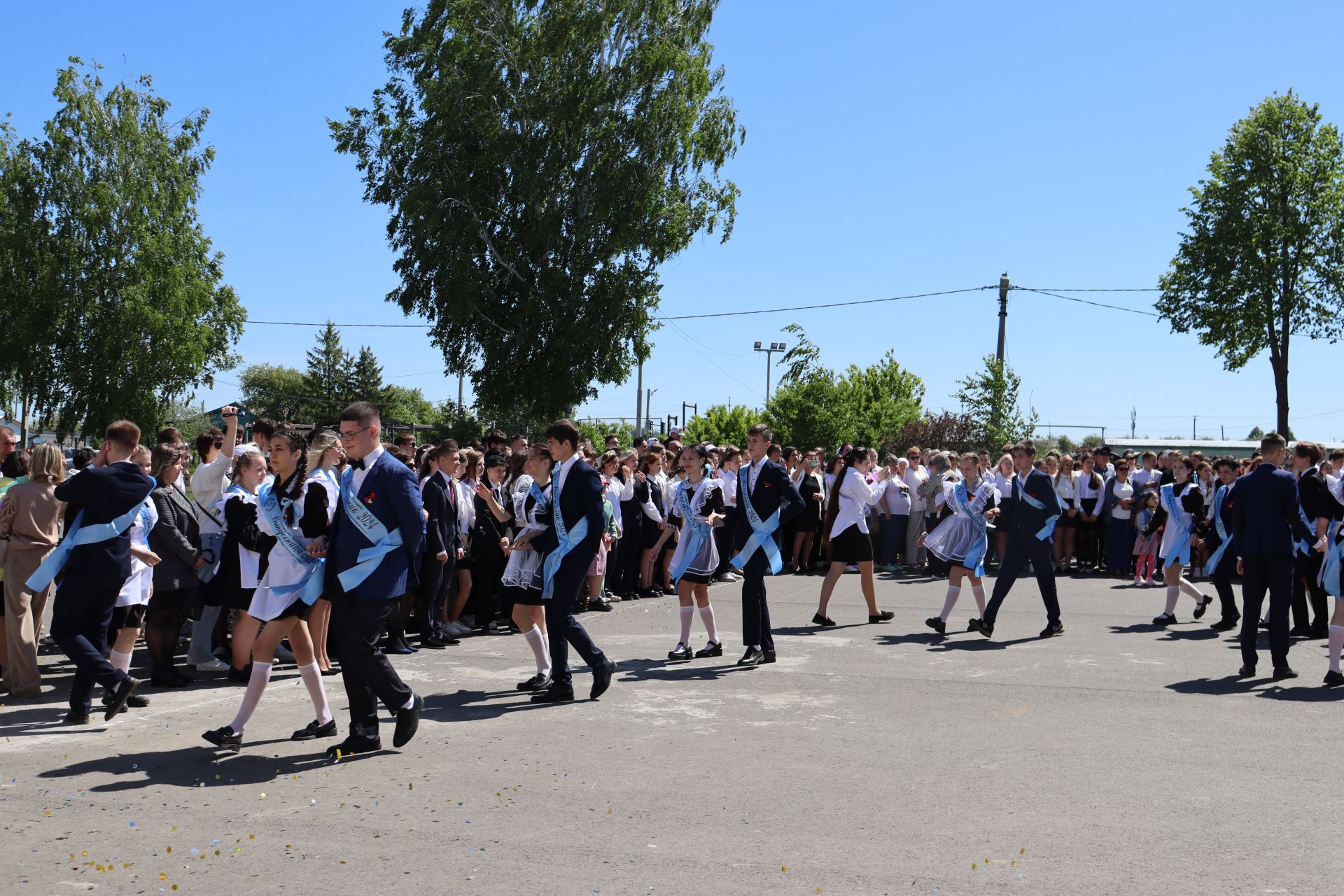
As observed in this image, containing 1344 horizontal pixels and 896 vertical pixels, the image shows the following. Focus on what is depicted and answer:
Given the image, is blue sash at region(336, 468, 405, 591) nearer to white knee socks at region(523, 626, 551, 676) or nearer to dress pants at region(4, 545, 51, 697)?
white knee socks at region(523, 626, 551, 676)

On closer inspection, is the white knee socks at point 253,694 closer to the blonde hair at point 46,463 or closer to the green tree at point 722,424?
the blonde hair at point 46,463

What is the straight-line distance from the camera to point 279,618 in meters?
6.77

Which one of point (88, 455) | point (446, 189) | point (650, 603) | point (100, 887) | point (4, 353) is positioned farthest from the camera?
point (4, 353)

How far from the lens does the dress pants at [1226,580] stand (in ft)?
38.5

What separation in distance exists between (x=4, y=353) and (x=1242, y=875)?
38.5 m

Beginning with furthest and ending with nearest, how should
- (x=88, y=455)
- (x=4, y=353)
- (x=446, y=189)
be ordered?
(x=4, y=353), (x=446, y=189), (x=88, y=455)

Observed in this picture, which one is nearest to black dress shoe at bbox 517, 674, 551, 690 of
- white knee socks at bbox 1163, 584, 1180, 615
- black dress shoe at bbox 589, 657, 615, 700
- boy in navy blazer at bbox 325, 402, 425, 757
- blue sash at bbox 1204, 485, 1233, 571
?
black dress shoe at bbox 589, 657, 615, 700

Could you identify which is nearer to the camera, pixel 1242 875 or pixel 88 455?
pixel 1242 875

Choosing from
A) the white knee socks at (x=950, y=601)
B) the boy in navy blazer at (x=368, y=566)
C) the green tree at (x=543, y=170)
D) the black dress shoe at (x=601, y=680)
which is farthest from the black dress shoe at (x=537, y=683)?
the green tree at (x=543, y=170)

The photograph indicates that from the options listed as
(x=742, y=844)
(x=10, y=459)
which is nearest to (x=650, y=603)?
(x=10, y=459)

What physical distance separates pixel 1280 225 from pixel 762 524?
31005 mm

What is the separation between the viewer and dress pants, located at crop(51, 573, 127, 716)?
7.31m

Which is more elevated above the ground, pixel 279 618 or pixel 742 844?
pixel 279 618

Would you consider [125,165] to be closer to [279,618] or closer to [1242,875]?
[279,618]
